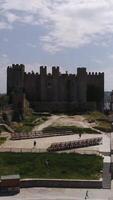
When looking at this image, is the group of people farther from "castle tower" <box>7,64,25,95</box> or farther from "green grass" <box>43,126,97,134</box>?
"castle tower" <box>7,64,25,95</box>

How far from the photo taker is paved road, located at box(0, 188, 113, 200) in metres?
34.7

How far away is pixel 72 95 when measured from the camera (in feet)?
347

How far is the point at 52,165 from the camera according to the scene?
146 feet

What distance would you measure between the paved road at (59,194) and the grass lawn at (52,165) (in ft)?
9.81

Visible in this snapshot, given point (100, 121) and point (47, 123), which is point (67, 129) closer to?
point (47, 123)

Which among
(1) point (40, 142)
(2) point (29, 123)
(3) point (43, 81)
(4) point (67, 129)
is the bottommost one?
(1) point (40, 142)

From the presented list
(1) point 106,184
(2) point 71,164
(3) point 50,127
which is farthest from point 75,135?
(1) point 106,184

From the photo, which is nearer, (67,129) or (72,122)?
(67,129)

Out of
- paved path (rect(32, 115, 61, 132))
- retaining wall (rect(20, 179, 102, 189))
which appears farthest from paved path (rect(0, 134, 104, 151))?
retaining wall (rect(20, 179, 102, 189))

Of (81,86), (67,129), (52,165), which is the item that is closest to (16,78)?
(81,86)

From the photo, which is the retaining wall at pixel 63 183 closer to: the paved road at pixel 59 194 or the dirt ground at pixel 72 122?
the paved road at pixel 59 194

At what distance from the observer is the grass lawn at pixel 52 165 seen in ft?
135

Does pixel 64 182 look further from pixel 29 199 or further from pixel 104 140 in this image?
pixel 104 140

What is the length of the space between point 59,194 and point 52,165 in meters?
8.75
